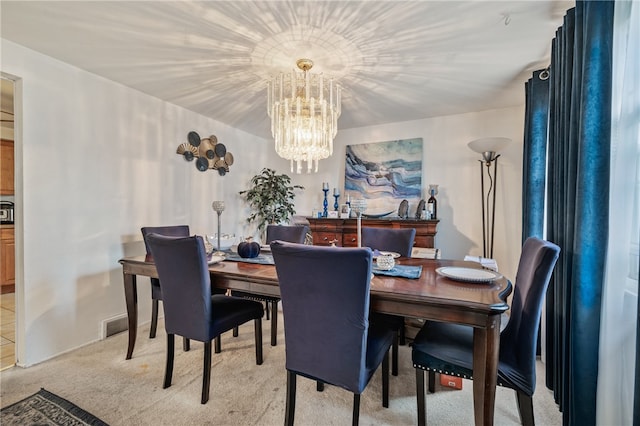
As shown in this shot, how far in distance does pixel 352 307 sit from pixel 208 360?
41.4 inches

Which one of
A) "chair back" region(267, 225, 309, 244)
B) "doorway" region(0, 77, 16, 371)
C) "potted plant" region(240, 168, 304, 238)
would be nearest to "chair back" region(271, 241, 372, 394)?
"chair back" region(267, 225, 309, 244)

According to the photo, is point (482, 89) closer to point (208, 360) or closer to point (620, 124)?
point (620, 124)

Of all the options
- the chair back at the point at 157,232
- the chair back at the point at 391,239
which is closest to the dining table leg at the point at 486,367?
the chair back at the point at 391,239

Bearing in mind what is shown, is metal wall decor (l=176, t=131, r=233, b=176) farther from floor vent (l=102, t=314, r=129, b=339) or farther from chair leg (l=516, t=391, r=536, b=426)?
chair leg (l=516, t=391, r=536, b=426)

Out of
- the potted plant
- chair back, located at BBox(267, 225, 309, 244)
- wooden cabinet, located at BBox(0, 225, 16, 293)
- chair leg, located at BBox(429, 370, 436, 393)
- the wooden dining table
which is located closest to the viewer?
the wooden dining table

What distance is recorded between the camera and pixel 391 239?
8.44 feet

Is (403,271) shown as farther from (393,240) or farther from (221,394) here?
(221,394)

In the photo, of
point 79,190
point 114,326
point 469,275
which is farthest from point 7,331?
point 469,275

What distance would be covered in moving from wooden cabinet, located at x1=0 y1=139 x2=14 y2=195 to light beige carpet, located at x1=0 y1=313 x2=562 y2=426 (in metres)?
3.09

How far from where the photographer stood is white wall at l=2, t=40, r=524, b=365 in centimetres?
216

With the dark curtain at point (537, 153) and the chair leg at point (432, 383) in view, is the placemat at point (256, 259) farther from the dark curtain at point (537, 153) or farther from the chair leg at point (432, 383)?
the dark curtain at point (537, 153)

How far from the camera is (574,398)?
1.34 m

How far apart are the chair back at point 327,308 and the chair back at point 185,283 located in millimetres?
586

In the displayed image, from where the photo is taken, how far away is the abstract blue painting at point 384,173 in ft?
12.5
